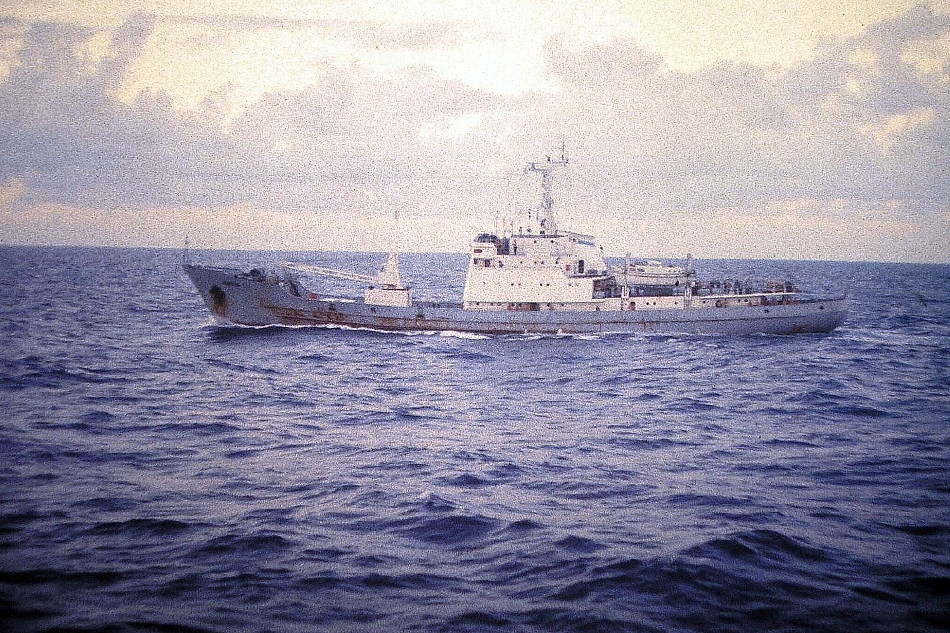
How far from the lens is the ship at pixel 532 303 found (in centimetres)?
4362

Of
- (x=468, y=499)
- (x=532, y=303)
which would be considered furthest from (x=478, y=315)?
(x=468, y=499)

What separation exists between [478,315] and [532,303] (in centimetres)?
381

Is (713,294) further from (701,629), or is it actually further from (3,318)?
(3,318)

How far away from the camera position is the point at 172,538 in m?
12.5

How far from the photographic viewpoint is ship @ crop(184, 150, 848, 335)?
4362cm

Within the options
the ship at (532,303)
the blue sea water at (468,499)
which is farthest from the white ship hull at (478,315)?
the blue sea water at (468,499)

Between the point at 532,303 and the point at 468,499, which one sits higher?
the point at 532,303

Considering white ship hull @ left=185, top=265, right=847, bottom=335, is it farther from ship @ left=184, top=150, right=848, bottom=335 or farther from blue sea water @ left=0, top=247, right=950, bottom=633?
blue sea water @ left=0, top=247, right=950, bottom=633

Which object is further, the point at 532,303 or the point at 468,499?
the point at 532,303

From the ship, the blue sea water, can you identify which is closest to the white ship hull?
the ship

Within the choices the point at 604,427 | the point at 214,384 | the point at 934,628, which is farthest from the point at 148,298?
the point at 934,628

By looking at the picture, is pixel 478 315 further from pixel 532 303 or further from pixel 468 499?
pixel 468 499

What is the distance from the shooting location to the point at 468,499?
1498 cm

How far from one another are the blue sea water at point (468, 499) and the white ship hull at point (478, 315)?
11.3 meters
